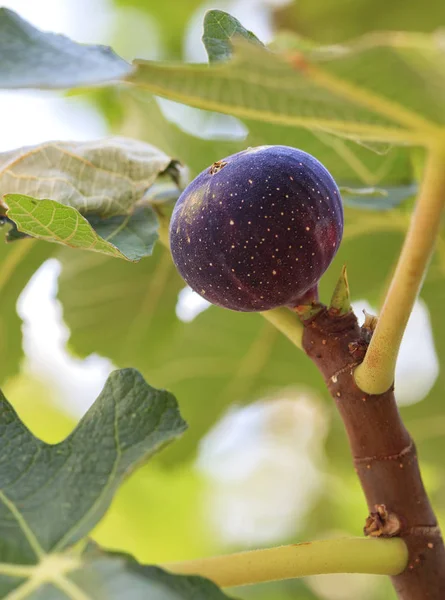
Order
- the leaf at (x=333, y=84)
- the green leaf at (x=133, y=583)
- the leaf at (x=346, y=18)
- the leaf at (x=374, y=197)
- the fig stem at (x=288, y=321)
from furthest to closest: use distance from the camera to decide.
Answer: the leaf at (x=346, y=18)
the leaf at (x=374, y=197)
the fig stem at (x=288, y=321)
the green leaf at (x=133, y=583)
the leaf at (x=333, y=84)

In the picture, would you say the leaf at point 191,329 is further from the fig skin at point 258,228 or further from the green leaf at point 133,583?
the green leaf at point 133,583

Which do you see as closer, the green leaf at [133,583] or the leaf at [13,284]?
the green leaf at [133,583]

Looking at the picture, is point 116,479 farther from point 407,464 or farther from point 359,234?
point 359,234

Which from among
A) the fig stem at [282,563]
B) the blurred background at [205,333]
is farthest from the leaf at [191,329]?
the fig stem at [282,563]

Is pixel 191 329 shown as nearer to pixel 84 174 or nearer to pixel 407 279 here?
pixel 84 174

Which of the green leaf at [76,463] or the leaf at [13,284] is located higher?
the green leaf at [76,463]

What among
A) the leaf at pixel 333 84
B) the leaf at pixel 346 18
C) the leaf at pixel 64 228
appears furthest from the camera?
the leaf at pixel 346 18

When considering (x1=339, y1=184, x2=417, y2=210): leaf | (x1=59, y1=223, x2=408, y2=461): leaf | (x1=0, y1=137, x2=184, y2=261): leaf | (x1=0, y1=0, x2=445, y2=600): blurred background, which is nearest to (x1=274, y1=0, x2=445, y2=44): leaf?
(x1=0, y1=0, x2=445, y2=600): blurred background

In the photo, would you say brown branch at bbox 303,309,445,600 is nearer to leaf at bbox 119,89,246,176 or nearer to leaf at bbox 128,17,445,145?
Result: leaf at bbox 128,17,445,145
